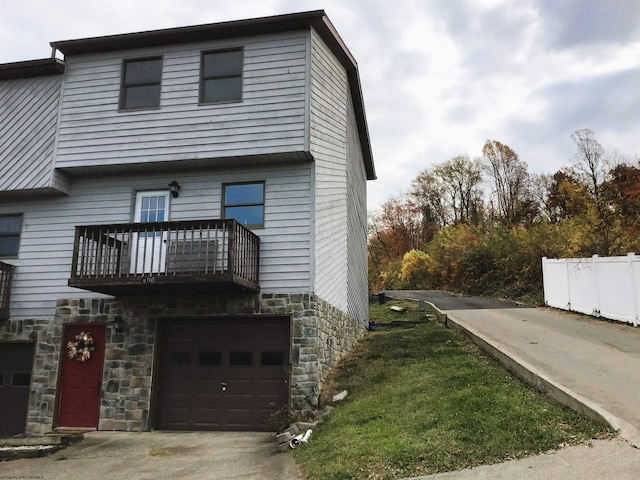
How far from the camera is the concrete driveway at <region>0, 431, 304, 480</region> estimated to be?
731cm

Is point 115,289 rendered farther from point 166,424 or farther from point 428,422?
point 428,422

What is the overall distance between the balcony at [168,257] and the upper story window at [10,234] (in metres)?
2.94

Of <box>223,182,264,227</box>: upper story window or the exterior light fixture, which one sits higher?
<box>223,182,264,227</box>: upper story window

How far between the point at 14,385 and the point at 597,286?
1607 centimetres

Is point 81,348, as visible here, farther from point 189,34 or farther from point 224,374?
point 189,34

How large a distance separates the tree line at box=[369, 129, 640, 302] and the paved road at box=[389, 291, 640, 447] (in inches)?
198

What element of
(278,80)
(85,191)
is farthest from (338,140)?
(85,191)

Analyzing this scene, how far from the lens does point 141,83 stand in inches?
480

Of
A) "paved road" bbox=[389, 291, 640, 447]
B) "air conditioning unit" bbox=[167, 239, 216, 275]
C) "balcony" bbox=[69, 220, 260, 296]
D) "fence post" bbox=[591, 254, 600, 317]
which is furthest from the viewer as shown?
"fence post" bbox=[591, 254, 600, 317]

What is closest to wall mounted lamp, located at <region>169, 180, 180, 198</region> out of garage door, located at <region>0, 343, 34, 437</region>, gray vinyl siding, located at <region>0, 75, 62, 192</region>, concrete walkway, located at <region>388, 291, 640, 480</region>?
gray vinyl siding, located at <region>0, 75, 62, 192</region>

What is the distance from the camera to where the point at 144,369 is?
11086mm

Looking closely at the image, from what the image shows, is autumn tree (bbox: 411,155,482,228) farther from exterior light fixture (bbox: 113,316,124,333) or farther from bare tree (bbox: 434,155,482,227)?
exterior light fixture (bbox: 113,316,124,333)

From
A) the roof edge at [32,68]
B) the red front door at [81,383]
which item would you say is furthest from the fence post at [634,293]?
the roof edge at [32,68]

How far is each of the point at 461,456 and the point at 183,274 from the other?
599 centimetres
